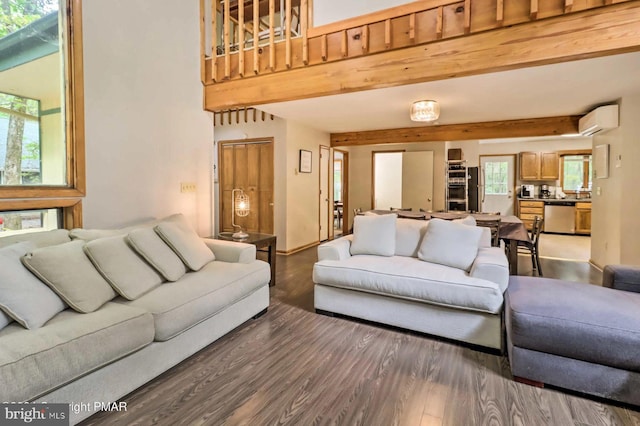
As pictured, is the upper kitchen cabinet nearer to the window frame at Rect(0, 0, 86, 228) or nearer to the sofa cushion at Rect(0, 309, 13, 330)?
the window frame at Rect(0, 0, 86, 228)

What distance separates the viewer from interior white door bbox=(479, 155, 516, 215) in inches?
341

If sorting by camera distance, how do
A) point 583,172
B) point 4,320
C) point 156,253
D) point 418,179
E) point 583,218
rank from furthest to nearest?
point 583,172 < point 583,218 < point 418,179 < point 156,253 < point 4,320

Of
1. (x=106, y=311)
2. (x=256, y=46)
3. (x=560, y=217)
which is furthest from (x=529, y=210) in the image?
(x=106, y=311)

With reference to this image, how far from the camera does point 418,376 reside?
2.06 m

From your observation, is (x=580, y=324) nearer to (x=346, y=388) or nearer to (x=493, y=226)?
(x=346, y=388)

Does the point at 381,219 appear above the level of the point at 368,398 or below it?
above

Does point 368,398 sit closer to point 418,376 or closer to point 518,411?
point 418,376

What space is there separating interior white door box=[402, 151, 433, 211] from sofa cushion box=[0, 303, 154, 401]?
6.42 meters

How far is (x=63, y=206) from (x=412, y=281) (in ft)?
9.24

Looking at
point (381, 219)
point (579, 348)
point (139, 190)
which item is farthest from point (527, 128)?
point (139, 190)

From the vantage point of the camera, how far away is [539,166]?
27.1 ft

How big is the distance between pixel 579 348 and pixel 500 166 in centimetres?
805

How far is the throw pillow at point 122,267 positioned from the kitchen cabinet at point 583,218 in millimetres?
8962

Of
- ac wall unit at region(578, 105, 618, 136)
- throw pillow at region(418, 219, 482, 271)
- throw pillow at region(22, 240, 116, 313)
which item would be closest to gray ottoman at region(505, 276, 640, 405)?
throw pillow at region(418, 219, 482, 271)
